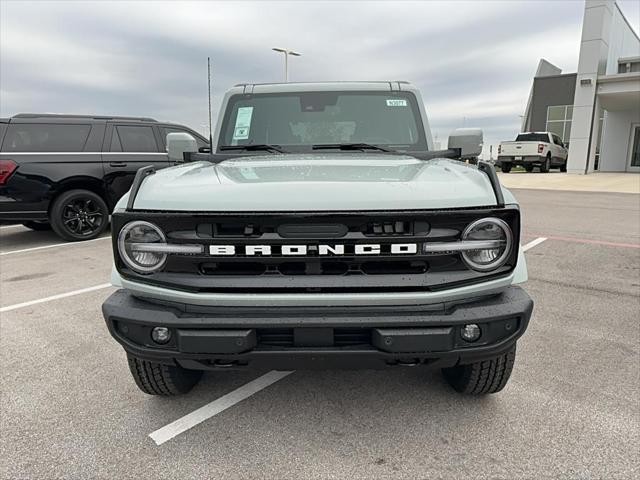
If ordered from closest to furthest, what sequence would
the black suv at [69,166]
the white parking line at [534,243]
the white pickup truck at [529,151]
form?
the white parking line at [534,243] < the black suv at [69,166] < the white pickup truck at [529,151]

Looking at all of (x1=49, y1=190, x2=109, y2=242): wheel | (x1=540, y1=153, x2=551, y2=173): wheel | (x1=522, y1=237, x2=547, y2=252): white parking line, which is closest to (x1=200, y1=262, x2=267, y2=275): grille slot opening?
(x1=522, y1=237, x2=547, y2=252): white parking line

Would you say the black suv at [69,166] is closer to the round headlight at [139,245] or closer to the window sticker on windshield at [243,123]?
the window sticker on windshield at [243,123]

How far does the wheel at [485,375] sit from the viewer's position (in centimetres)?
228

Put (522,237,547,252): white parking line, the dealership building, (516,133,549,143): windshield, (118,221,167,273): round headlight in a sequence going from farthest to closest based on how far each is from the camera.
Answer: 1. (516,133,549,143): windshield
2. the dealership building
3. (522,237,547,252): white parking line
4. (118,221,167,273): round headlight

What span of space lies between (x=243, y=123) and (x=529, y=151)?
2125 centimetres

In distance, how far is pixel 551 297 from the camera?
168 inches

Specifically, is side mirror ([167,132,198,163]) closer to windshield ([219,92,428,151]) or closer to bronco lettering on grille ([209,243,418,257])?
windshield ([219,92,428,151])

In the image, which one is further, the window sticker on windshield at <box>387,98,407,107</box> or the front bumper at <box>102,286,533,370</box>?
Result: the window sticker on windshield at <box>387,98,407,107</box>

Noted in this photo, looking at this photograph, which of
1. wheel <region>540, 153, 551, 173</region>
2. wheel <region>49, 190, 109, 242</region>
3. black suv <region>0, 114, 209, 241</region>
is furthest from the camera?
wheel <region>540, 153, 551, 173</region>

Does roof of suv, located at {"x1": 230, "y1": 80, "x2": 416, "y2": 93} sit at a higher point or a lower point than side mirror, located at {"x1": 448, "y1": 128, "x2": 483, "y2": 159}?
higher

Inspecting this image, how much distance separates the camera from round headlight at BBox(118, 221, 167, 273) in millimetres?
1951

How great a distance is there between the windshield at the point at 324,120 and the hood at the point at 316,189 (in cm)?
96

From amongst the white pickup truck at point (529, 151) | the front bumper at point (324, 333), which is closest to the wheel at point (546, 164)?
the white pickup truck at point (529, 151)

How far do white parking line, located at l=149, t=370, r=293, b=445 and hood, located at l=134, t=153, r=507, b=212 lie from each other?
1.18m
